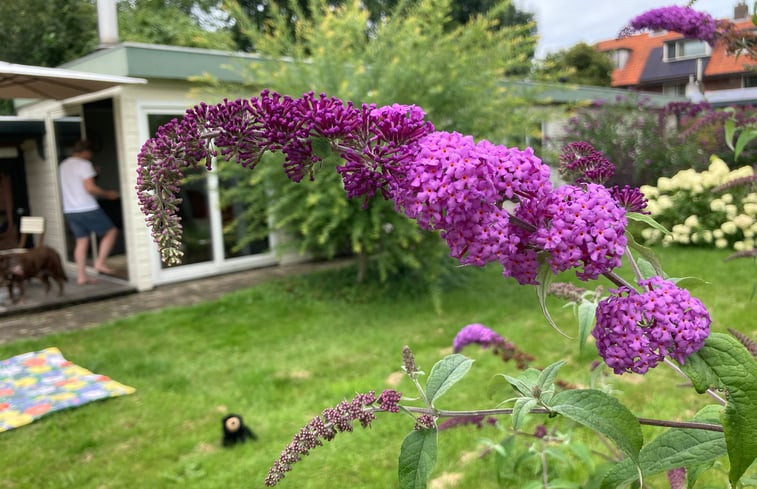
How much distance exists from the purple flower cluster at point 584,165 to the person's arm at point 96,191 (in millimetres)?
7140

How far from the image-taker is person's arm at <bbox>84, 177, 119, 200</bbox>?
741cm

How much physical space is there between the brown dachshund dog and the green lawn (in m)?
1.33

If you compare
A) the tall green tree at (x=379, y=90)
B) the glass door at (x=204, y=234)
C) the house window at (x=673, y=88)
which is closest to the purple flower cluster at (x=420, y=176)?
the tall green tree at (x=379, y=90)

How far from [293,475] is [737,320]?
12.6 feet

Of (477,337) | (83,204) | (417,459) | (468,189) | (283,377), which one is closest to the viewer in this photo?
(468,189)

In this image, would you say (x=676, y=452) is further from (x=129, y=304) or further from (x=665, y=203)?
(x=665, y=203)

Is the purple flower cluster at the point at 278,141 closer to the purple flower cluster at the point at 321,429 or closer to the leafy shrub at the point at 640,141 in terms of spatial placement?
the purple flower cluster at the point at 321,429

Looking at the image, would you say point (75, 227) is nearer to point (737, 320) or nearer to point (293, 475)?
point (293, 475)

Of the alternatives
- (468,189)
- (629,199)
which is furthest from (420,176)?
(629,199)

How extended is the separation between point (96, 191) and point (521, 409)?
24.0 feet

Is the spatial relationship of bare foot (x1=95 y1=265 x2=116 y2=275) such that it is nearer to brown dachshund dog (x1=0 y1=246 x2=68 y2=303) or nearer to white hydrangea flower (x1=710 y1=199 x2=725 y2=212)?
brown dachshund dog (x1=0 y1=246 x2=68 y2=303)

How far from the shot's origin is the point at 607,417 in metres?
1.06

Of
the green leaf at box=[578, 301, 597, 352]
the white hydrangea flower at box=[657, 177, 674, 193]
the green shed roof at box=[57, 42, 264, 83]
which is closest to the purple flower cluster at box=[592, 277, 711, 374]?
the green leaf at box=[578, 301, 597, 352]

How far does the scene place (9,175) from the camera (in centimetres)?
911
